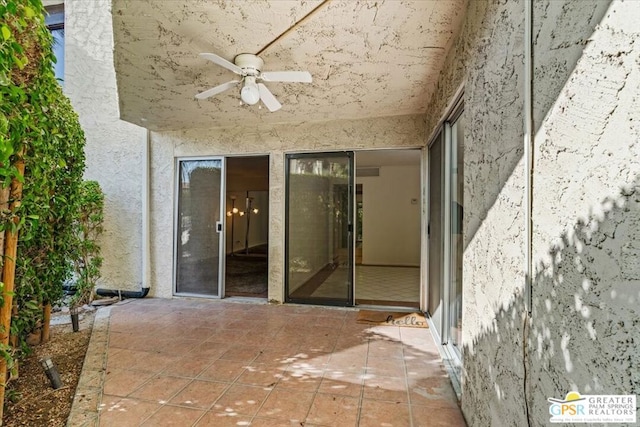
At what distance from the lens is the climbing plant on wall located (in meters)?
1.61

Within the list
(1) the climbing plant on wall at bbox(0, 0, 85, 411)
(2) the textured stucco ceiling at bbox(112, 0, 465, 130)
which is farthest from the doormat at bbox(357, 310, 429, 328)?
(1) the climbing plant on wall at bbox(0, 0, 85, 411)

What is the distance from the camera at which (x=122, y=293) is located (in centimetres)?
468

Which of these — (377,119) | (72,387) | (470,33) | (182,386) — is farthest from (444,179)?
(72,387)

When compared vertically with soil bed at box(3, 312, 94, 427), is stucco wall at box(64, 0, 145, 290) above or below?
above

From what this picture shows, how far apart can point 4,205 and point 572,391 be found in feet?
9.38

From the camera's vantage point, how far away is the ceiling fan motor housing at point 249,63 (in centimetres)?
252

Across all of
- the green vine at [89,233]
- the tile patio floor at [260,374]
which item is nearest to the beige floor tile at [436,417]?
the tile patio floor at [260,374]

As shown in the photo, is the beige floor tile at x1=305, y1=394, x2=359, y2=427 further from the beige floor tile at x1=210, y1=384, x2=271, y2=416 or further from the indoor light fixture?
the indoor light fixture

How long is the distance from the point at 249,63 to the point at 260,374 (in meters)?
2.61

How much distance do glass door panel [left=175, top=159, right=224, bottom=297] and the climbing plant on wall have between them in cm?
175

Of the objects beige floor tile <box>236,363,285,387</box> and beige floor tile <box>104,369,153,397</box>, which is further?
beige floor tile <box>236,363,285,387</box>

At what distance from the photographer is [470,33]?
1904 millimetres

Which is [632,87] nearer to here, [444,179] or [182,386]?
[444,179]

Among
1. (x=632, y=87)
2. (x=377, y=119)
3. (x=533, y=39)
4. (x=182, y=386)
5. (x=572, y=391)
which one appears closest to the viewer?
(x=632, y=87)
